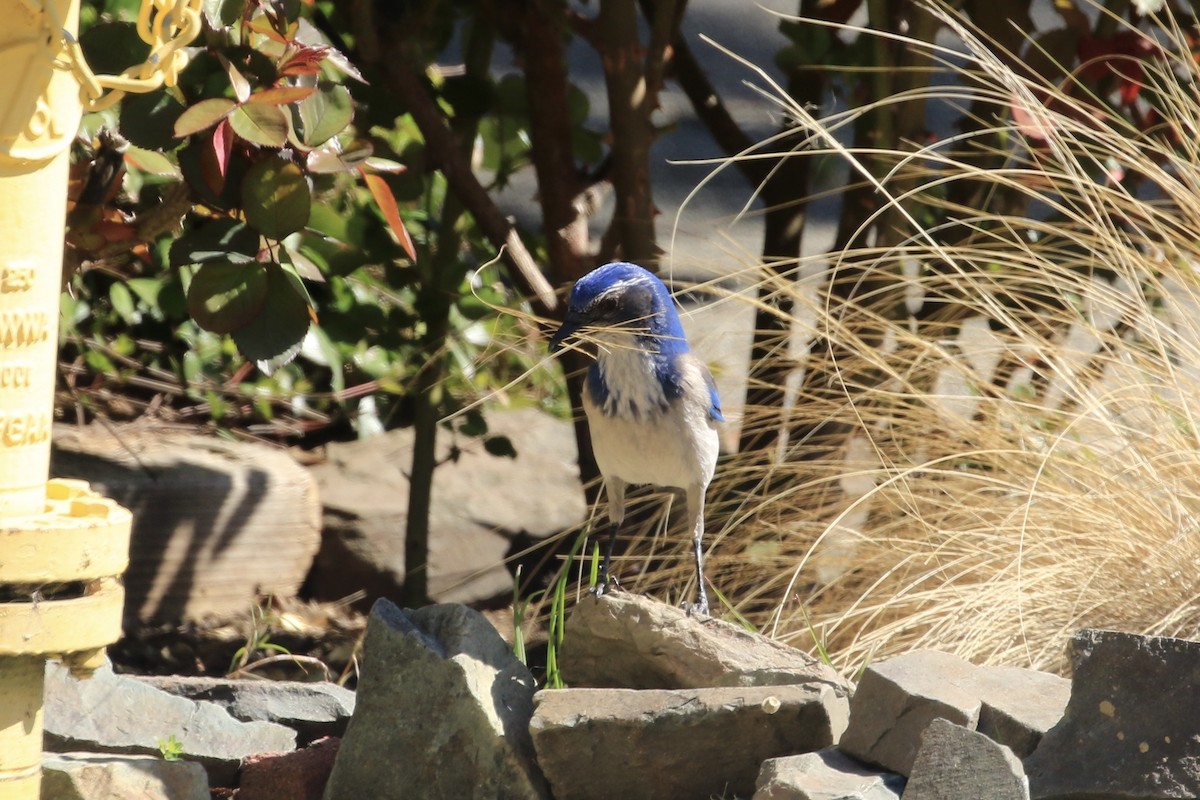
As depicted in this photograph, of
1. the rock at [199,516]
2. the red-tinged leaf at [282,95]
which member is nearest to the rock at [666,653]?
the red-tinged leaf at [282,95]

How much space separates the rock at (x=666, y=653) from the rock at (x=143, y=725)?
1.61ft

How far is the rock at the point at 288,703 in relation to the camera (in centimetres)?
228

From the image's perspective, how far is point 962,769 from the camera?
5.24 ft

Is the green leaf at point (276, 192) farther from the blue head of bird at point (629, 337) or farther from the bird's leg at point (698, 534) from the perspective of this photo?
the bird's leg at point (698, 534)

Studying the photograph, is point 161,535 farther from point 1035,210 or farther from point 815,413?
point 1035,210

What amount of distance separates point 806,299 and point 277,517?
5.52ft

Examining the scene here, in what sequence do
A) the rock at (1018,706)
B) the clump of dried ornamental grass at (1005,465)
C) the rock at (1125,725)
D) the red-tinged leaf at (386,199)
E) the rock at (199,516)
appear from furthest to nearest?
the rock at (199,516), the clump of dried ornamental grass at (1005,465), the red-tinged leaf at (386,199), the rock at (1018,706), the rock at (1125,725)

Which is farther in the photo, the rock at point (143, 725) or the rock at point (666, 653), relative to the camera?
the rock at point (143, 725)

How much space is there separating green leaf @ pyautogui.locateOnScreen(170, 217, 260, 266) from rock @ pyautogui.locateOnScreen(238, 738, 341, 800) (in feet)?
2.35

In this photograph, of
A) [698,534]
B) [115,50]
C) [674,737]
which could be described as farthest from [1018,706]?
[115,50]

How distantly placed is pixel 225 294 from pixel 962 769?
1.21m

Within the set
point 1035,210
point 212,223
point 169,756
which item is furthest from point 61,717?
point 1035,210

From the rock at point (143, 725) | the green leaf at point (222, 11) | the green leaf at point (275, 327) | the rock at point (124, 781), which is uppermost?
the green leaf at point (222, 11)

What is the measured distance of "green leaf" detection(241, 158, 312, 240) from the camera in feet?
6.59
